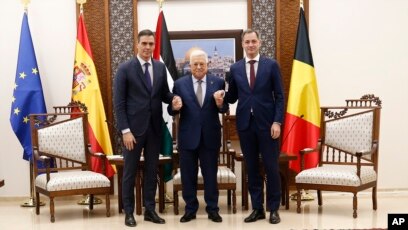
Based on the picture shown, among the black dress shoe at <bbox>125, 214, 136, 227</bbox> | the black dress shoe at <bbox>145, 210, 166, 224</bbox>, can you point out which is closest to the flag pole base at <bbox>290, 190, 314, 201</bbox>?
the black dress shoe at <bbox>145, 210, 166, 224</bbox>

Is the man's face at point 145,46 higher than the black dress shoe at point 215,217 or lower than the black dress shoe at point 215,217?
higher

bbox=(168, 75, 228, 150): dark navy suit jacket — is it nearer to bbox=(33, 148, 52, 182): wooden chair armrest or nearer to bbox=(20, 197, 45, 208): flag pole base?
bbox=(33, 148, 52, 182): wooden chair armrest

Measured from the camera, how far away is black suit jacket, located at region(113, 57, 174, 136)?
4.40 metres

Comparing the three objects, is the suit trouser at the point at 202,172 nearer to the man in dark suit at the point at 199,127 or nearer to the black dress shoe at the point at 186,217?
the man in dark suit at the point at 199,127

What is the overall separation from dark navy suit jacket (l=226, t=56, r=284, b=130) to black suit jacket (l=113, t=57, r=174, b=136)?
729mm

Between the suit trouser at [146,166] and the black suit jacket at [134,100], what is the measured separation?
0.10 m

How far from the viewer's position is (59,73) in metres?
5.84

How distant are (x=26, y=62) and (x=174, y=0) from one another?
5.63 ft

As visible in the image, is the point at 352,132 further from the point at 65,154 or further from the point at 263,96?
the point at 65,154

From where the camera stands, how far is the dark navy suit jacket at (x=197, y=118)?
14.7 feet

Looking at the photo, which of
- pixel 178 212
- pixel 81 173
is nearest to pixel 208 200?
pixel 178 212

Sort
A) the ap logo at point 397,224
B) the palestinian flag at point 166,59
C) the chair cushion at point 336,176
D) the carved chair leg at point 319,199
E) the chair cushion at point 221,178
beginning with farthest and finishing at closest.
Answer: the palestinian flag at point 166,59, the carved chair leg at point 319,199, the chair cushion at point 221,178, the chair cushion at point 336,176, the ap logo at point 397,224

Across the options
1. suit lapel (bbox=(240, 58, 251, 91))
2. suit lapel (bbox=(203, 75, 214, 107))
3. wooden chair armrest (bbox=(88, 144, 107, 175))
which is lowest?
wooden chair armrest (bbox=(88, 144, 107, 175))

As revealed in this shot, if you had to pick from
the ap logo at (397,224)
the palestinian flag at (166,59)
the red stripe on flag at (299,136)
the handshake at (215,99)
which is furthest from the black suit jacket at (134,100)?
the ap logo at (397,224)
